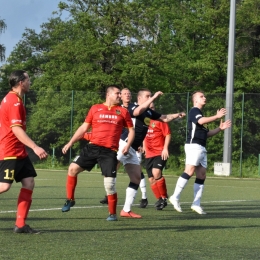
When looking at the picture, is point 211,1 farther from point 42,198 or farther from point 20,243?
point 20,243

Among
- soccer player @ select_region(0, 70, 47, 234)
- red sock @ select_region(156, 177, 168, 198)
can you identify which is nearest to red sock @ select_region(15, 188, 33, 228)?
soccer player @ select_region(0, 70, 47, 234)

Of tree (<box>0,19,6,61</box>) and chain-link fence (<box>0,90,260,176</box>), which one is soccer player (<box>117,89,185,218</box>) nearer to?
chain-link fence (<box>0,90,260,176</box>)

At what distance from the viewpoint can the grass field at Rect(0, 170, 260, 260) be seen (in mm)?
6855

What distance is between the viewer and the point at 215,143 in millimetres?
28688

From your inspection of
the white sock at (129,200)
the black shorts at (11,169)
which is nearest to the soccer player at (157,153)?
the white sock at (129,200)

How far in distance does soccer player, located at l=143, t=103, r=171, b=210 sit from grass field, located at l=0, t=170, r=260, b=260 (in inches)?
16.3

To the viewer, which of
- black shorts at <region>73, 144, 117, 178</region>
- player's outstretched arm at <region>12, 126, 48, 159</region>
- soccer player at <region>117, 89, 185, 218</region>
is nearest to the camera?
player's outstretched arm at <region>12, 126, 48, 159</region>

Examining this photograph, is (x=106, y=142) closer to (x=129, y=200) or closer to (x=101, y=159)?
(x=101, y=159)

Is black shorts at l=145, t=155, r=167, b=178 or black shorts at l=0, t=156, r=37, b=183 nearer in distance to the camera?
black shorts at l=0, t=156, r=37, b=183

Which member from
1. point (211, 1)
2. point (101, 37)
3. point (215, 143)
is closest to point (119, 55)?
point (101, 37)

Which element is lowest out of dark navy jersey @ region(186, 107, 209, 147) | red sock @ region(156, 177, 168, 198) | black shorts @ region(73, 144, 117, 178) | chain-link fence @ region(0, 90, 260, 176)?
red sock @ region(156, 177, 168, 198)

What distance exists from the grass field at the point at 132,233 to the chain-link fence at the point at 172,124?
14193 millimetres

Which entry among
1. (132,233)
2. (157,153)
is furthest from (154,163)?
(132,233)

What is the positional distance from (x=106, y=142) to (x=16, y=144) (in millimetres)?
1928
